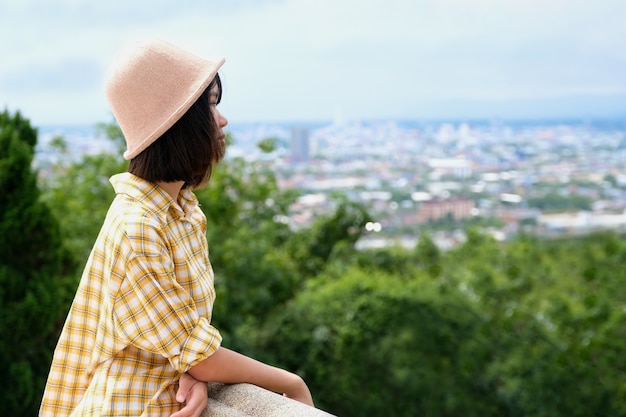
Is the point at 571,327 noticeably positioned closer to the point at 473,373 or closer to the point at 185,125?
the point at 473,373

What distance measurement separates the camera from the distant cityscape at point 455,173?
7.52 meters

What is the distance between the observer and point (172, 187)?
1.03 meters

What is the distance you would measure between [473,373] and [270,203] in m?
1.95

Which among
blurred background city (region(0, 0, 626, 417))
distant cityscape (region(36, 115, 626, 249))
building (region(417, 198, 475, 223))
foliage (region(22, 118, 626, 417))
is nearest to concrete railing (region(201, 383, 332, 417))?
blurred background city (region(0, 0, 626, 417))

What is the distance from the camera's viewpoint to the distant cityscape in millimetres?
7520

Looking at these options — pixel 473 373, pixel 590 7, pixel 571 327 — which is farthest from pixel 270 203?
pixel 590 7

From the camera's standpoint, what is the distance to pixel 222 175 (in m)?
5.25

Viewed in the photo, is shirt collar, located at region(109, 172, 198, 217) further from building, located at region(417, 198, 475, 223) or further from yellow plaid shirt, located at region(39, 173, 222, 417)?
building, located at region(417, 198, 475, 223)

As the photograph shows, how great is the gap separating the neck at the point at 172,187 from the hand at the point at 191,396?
221mm

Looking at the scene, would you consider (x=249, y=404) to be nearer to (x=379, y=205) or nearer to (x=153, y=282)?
(x=153, y=282)

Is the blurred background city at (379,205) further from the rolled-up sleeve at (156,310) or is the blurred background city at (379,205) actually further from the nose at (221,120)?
the rolled-up sleeve at (156,310)

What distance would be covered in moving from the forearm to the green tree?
213 cm

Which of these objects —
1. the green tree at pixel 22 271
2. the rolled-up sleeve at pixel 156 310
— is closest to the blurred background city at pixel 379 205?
the green tree at pixel 22 271

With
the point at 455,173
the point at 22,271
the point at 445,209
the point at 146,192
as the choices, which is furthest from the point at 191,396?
the point at 455,173
